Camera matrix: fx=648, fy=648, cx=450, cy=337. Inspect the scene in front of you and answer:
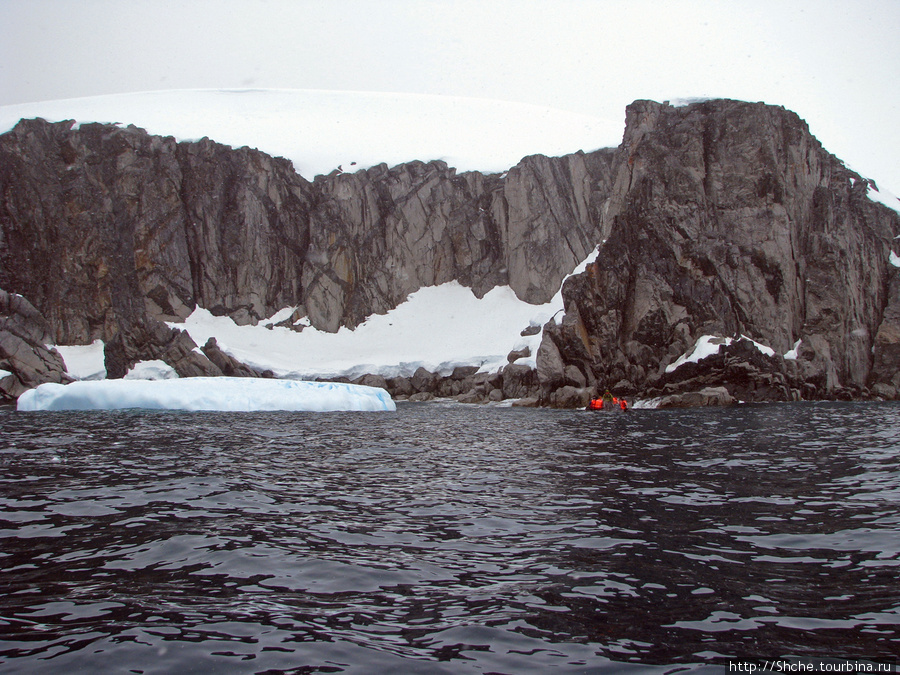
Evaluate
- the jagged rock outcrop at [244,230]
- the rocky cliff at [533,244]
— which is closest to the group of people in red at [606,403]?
the rocky cliff at [533,244]

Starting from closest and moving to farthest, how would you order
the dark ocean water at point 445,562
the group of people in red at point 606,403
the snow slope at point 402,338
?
the dark ocean water at point 445,562 → the group of people in red at point 606,403 → the snow slope at point 402,338

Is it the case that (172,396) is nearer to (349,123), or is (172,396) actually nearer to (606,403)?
(606,403)

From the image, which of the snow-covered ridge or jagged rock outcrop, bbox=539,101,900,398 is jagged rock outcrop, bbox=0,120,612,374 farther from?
jagged rock outcrop, bbox=539,101,900,398

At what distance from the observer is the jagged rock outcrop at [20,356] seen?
48513 mm

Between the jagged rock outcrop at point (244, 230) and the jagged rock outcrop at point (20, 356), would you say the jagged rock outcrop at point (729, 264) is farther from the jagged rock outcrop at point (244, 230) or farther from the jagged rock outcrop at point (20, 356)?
the jagged rock outcrop at point (20, 356)

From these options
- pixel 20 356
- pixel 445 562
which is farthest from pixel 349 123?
pixel 445 562

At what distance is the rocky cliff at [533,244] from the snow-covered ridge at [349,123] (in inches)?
246

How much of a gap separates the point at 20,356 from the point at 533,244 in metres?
53.5

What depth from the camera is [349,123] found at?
104 m

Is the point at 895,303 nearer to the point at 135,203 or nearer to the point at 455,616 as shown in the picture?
the point at 455,616

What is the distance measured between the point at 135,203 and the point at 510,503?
73.4 metres

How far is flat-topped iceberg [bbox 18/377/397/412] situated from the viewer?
1344 inches

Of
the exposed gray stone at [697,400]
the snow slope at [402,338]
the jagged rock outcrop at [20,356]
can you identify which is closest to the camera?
the exposed gray stone at [697,400]

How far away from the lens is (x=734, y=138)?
2093 inches
